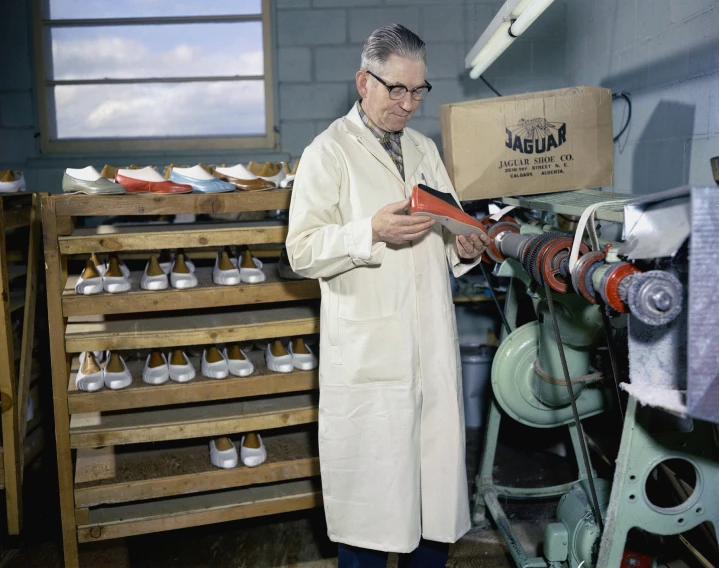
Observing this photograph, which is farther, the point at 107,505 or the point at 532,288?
the point at 107,505

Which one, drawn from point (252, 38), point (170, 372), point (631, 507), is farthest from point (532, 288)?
point (252, 38)

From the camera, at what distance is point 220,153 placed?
4195mm

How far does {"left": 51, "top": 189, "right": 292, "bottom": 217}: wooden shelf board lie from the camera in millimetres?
2398

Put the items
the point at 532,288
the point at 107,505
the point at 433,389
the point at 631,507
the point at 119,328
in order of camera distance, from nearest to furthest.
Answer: the point at 631,507, the point at 433,389, the point at 532,288, the point at 119,328, the point at 107,505

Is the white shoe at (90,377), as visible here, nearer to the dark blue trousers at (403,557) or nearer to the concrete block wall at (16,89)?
the dark blue trousers at (403,557)

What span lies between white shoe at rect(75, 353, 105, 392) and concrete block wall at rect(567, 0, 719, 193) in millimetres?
2297

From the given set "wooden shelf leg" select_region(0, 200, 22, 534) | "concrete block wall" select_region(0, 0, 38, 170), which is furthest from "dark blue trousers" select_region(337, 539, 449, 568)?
"concrete block wall" select_region(0, 0, 38, 170)

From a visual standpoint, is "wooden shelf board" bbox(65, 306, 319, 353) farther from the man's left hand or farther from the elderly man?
the man's left hand

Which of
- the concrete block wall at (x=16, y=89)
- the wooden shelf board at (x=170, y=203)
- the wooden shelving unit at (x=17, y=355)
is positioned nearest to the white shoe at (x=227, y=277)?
the wooden shelf board at (x=170, y=203)

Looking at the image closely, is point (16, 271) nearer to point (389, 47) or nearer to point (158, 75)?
point (158, 75)

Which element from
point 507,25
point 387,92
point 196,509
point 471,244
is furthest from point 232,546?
point 507,25

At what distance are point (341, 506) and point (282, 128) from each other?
2.68 metres

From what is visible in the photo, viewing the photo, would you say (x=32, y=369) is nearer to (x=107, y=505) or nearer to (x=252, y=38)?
(x=107, y=505)

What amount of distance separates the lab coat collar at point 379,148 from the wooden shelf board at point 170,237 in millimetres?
599
